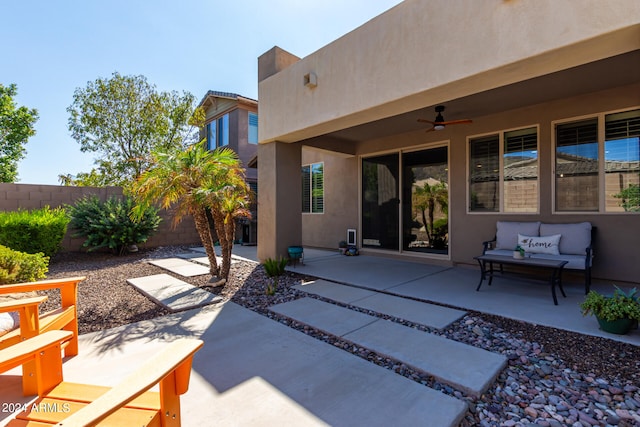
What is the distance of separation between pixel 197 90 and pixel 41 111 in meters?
10.3

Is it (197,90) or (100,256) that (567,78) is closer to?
(100,256)

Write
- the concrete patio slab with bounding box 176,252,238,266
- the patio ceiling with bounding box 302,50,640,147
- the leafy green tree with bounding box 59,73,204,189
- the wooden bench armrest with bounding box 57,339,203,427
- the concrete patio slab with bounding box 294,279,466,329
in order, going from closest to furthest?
the wooden bench armrest with bounding box 57,339,203,427 < the concrete patio slab with bounding box 294,279,466,329 < the patio ceiling with bounding box 302,50,640,147 < the concrete patio slab with bounding box 176,252,238,266 < the leafy green tree with bounding box 59,73,204,189

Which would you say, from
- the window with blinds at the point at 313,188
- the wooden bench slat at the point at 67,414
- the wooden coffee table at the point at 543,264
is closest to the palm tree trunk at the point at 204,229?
the wooden bench slat at the point at 67,414

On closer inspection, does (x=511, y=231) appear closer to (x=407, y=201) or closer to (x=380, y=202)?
(x=407, y=201)

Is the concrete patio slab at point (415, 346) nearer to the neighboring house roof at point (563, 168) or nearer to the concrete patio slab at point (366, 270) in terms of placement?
the concrete patio slab at point (366, 270)

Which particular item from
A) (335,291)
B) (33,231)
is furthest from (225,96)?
(335,291)

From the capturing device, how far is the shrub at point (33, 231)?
5.96 m

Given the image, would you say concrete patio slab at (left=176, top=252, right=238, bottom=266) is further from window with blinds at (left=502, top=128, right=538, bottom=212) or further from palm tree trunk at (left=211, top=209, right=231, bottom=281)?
window with blinds at (left=502, top=128, right=538, bottom=212)

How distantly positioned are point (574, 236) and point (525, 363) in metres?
3.27

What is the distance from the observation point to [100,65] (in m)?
11.2

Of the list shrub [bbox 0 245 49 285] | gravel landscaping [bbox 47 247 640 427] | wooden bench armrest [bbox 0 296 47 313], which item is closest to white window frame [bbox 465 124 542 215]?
gravel landscaping [bbox 47 247 640 427]

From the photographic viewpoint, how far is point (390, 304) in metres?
3.95

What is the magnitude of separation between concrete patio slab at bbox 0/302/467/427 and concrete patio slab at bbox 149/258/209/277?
2.72 m

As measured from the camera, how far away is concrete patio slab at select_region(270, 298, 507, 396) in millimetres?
2268
